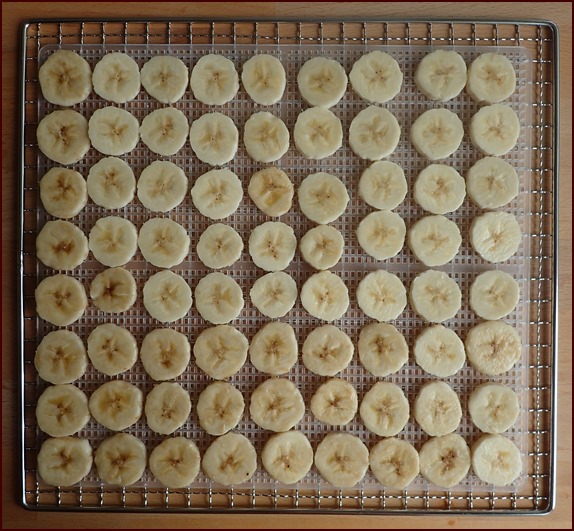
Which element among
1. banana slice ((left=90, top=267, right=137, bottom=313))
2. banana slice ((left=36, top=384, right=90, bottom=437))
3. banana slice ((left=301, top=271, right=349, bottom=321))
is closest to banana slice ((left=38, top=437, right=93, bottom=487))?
banana slice ((left=36, top=384, right=90, bottom=437))

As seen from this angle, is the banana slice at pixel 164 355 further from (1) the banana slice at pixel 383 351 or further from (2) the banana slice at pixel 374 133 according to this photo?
(2) the banana slice at pixel 374 133

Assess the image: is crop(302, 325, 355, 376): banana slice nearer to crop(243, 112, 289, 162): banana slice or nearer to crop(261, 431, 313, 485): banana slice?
crop(261, 431, 313, 485): banana slice

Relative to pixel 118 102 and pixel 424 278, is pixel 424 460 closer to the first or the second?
pixel 424 278

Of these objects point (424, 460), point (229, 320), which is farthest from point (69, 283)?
point (424, 460)

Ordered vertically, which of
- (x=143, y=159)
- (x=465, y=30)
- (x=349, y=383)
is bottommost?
(x=349, y=383)

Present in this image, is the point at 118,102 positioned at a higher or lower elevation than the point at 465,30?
lower

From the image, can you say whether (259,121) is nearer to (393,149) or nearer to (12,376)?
(393,149)

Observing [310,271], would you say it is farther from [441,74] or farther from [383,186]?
[441,74]
